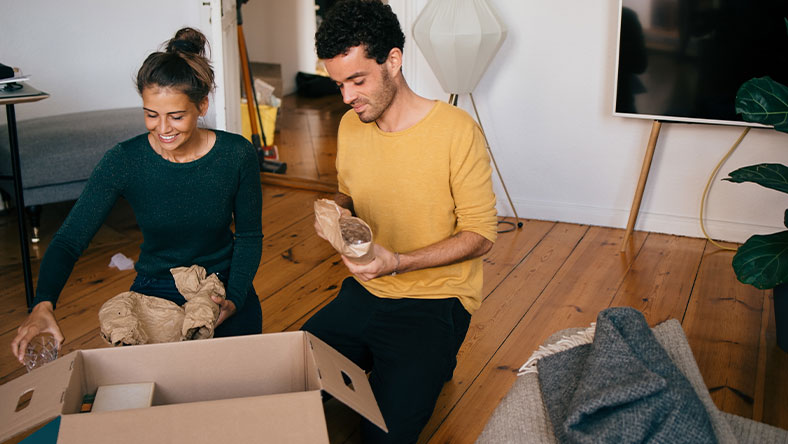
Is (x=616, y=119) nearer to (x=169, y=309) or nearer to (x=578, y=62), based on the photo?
(x=578, y=62)

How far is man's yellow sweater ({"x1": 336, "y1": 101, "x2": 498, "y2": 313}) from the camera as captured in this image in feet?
5.78

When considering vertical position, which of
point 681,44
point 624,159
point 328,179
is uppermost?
point 681,44

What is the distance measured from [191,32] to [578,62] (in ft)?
6.39

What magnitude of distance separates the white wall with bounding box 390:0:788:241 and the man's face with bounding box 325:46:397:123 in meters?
1.78

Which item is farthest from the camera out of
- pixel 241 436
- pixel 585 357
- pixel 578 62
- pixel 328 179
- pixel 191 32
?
pixel 328 179

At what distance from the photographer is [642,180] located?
308 cm

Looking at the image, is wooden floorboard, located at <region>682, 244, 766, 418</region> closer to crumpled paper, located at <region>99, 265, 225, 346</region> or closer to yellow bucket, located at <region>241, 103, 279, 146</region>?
crumpled paper, located at <region>99, 265, 225, 346</region>

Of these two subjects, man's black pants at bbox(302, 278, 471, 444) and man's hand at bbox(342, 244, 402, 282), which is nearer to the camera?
man's hand at bbox(342, 244, 402, 282)

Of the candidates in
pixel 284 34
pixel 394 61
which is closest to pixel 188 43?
pixel 394 61

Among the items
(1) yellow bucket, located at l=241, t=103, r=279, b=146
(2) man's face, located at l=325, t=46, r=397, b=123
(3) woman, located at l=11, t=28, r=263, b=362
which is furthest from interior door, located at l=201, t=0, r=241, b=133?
(2) man's face, located at l=325, t=46, r=397, b=123

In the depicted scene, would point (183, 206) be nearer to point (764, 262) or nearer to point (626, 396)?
point (626, 396)

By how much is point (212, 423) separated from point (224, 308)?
0.66 meters

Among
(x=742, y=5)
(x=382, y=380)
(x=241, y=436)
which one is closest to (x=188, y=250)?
(x=382, y=380)

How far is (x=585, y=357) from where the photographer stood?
1.51m
